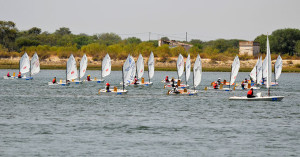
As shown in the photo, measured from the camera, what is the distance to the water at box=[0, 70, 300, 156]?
123 ft

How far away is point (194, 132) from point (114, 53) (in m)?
134

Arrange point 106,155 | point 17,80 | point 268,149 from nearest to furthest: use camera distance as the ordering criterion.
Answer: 1. point 106,155
2. point 268,149
3. point 17,80

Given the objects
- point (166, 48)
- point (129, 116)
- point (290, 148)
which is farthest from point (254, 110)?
point (166, 48)

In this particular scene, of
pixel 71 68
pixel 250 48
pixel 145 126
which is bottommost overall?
pixel 145 126

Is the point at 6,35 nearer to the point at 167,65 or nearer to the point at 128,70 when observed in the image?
the point at 167,65

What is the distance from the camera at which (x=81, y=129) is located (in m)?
44.9

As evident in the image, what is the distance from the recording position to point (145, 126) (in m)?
46.8

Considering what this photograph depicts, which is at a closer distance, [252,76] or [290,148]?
[290,148]

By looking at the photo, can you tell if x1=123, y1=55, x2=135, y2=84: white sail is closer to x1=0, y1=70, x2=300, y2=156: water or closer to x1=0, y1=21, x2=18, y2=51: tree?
x1=0, y1=70, x2=300, y2=156: water

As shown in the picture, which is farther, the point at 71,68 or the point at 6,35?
the point at 6,35

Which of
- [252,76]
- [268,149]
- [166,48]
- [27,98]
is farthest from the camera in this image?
[166,48]

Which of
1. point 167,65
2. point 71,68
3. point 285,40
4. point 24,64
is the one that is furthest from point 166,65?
point 71,68

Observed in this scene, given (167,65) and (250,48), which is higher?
(250,48)

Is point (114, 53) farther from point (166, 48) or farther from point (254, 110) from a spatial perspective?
point (254, 110)
